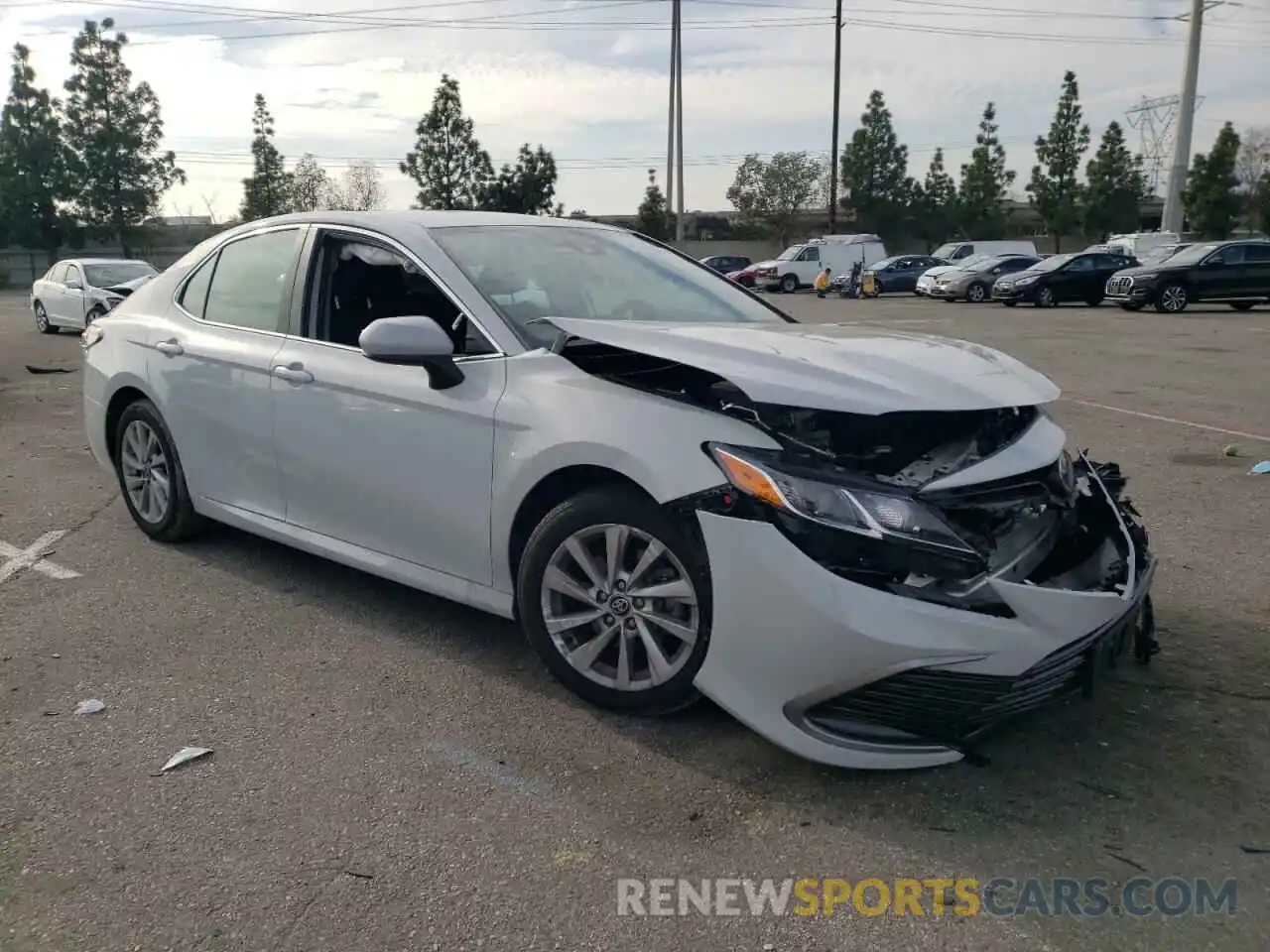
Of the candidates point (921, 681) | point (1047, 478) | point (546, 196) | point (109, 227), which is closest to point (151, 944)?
point (921, 681)

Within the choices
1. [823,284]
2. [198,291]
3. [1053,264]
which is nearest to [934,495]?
[198,291]

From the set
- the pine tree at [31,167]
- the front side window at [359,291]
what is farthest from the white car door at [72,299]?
the pine tree at [31,167]

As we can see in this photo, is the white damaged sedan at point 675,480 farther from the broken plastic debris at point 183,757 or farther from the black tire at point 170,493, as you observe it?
the broken plastic debris at point 183,757

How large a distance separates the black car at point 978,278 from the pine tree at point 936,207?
37.5 m

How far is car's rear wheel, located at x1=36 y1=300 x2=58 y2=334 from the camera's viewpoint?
21675 mm

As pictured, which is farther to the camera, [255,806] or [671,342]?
[671,342]

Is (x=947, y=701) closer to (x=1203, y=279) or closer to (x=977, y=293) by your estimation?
(x=1203, y=279)

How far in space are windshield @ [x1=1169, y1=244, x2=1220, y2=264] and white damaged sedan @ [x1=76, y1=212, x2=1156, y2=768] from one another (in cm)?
2382

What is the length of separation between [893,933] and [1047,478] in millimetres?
1521

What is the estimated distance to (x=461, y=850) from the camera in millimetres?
2809

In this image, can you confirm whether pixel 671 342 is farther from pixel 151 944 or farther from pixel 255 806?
pixel 151 944

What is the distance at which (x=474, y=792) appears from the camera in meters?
3.11

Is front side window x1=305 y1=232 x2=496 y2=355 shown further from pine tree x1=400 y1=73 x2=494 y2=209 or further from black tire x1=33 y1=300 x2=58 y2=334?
pine tree x1=400 y1=73 x2=494 y2=209

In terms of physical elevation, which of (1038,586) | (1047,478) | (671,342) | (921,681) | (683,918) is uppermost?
(671,342)
